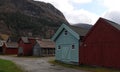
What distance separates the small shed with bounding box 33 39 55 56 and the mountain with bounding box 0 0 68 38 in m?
69.5

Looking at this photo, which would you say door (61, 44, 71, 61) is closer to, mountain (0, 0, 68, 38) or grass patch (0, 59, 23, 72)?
grass patch (0, 59, 23, 72)

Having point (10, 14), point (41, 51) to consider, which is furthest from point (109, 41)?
point (10, 14)

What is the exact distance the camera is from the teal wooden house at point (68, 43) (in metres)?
31.9

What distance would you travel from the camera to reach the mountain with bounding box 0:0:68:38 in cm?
13138

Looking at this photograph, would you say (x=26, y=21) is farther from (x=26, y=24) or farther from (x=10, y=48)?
(x=10, y=48)

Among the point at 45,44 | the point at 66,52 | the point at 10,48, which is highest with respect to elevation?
the point at 45,44

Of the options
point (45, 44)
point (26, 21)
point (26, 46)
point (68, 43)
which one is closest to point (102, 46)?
point (68, 43)

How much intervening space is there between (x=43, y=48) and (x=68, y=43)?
75.9 feet

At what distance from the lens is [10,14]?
482ft

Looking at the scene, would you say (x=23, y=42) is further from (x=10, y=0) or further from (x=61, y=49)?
(x=10, y=0)

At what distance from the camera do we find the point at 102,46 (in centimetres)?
2753

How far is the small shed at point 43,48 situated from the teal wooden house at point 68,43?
64.6ft

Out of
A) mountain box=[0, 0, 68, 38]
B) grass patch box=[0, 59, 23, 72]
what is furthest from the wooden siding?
mountain box=[0, 0, 68, 38]

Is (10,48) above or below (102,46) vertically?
above
